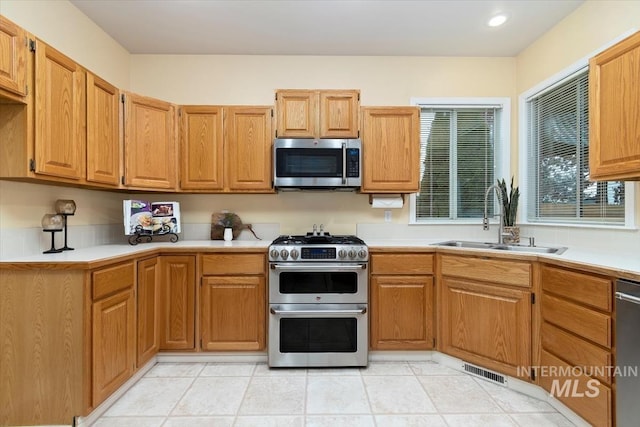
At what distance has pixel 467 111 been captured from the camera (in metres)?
3.23

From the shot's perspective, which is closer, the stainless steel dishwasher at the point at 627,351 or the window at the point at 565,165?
the stainless steel dishwasher at the point at 627,351

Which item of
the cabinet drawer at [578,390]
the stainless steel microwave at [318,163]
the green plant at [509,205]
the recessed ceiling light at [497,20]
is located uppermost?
the recessed ceiling light at [497,20]

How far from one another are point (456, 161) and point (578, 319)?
187cm

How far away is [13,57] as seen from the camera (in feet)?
5.27

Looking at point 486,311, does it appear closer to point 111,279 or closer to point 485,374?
point 485,374

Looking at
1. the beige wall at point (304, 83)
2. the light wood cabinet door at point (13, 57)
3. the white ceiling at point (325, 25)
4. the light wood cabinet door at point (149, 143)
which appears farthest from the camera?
the beige wall at point (304, 83)

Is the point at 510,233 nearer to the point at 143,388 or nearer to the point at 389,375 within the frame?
the point at 389,375

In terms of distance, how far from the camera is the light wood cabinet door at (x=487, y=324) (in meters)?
2.12

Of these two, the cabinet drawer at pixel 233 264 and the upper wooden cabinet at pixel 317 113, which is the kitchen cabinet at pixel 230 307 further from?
the upper wooden cabinet at pixel 317 113

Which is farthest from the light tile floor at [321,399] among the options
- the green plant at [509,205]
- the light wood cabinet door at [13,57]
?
the light wood cabinet door at [13,57]

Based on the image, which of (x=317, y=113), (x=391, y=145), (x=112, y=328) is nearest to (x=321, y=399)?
(x=112, y=328)

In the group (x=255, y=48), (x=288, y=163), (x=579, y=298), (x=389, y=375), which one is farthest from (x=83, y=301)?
(x=579, y=298)

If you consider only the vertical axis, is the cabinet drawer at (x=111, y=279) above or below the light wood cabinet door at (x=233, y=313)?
above

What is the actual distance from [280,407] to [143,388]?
0.99m
